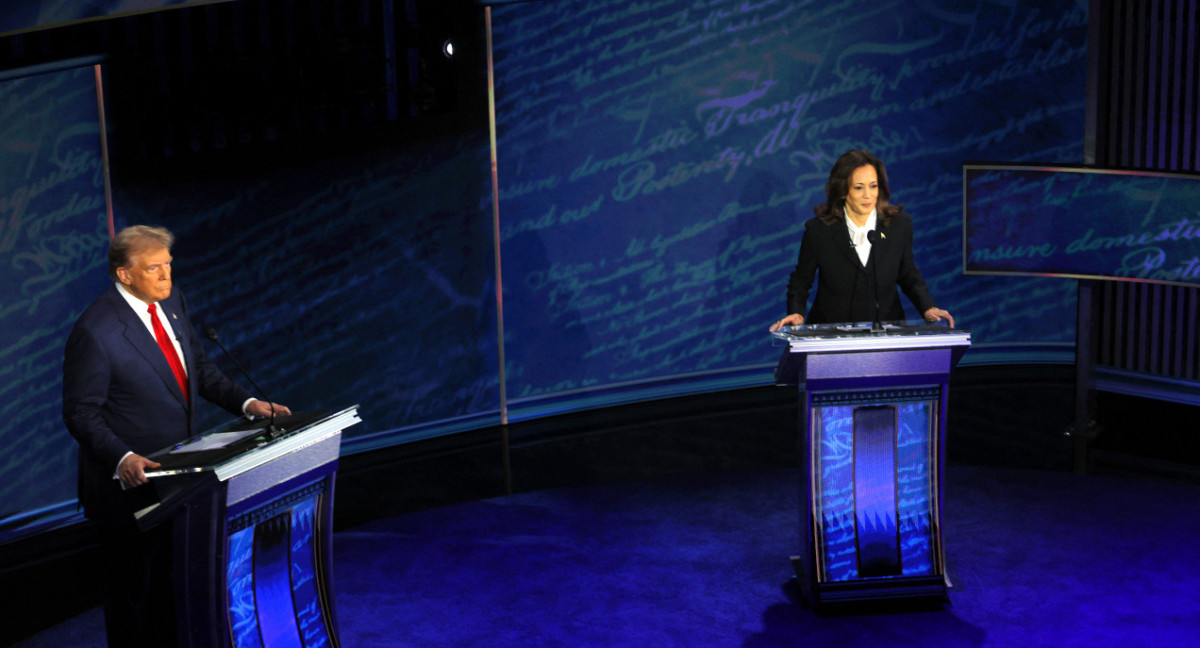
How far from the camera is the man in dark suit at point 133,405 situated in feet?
9.58

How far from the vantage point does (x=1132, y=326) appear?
18.5 feet

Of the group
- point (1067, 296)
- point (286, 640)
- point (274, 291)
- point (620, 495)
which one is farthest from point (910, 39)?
point (286, 640)

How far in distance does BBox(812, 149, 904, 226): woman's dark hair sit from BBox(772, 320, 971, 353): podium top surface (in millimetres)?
576

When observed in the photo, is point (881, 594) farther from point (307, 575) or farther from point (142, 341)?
point (142, 341)

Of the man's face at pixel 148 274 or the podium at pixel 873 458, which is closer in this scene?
the man's face at pixel 148 274

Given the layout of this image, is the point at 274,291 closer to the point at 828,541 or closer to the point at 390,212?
the point at 390,212

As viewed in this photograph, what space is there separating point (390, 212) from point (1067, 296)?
3478 millimetres

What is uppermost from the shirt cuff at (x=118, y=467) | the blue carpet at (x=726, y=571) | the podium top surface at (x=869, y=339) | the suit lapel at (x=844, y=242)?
the suit lapel at (x=844, y=242)

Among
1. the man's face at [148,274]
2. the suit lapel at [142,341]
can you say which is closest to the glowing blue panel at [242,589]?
the suit lapel at [142,341]

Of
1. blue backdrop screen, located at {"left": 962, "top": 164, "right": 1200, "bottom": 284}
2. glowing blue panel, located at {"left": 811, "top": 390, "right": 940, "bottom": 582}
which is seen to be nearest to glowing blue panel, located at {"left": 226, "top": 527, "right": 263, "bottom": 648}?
glowing blue panel, located at {"left": 811, "top": 390, "right": 940, "bottom": 582}

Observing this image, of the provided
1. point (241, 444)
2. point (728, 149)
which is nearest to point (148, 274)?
point (241, 444)

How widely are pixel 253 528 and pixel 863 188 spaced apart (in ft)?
7.93

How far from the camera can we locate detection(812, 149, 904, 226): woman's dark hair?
413 cm

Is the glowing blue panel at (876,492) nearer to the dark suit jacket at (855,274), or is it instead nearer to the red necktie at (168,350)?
the dark suit jacket at (855,274)
